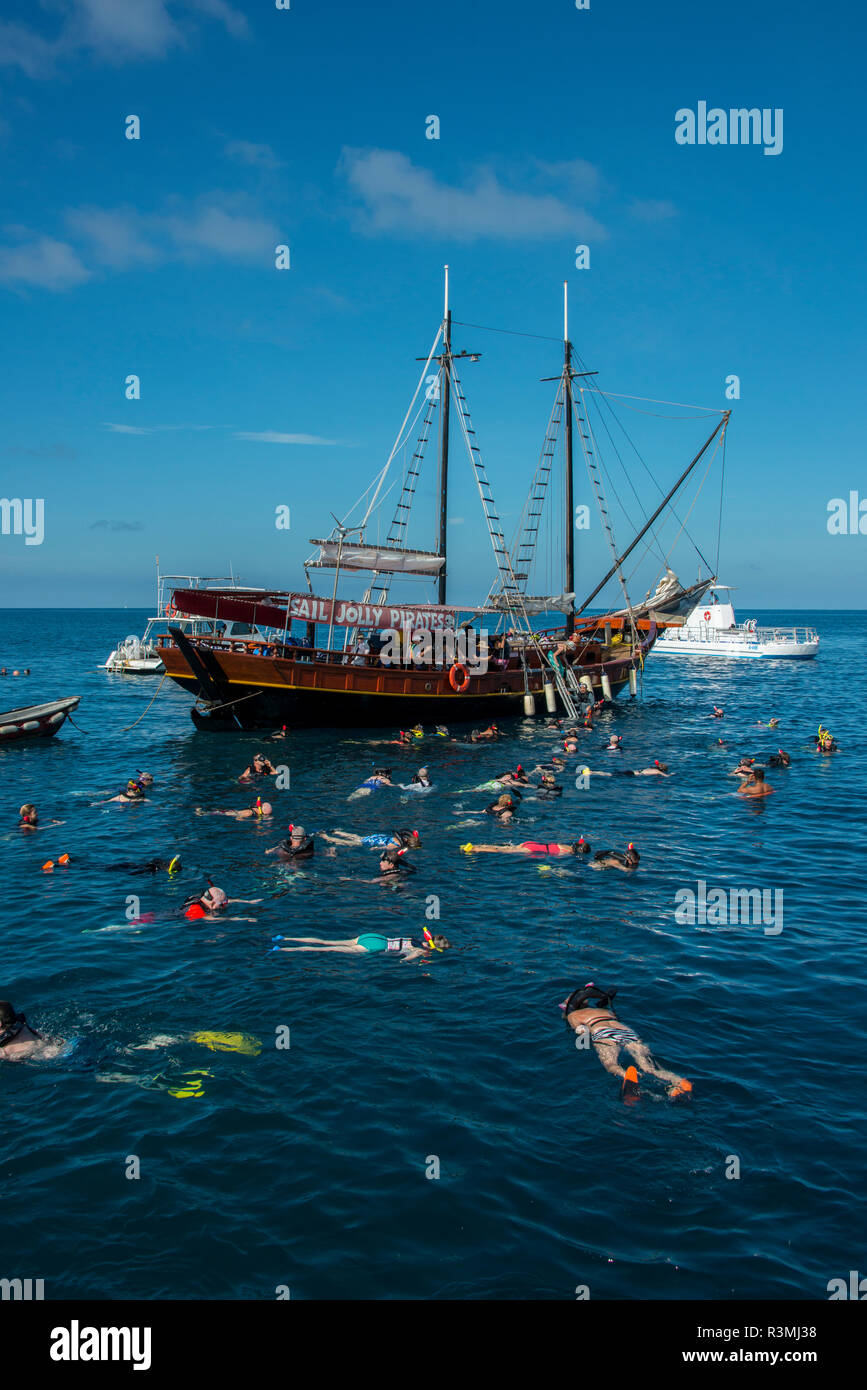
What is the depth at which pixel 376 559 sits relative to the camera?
1783 inches

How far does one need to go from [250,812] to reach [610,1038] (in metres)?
17.3

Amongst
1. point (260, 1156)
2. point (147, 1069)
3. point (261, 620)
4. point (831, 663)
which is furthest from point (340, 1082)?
point (831, 663)

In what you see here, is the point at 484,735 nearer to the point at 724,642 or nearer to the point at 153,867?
the point at 153,867

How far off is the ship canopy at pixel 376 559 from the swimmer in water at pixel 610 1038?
32.3 meters

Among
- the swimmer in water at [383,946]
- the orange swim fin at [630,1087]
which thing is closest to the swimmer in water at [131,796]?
the swimmer in water at [383,946]

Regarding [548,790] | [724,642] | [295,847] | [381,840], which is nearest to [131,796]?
[295,847]

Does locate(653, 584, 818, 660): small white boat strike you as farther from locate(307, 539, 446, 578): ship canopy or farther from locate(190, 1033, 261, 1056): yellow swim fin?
locate(190, 1033, 261, 1056): yellow swim fin

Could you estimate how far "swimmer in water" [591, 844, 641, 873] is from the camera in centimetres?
2202

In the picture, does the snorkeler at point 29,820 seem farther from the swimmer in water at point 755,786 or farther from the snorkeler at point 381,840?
the swimmer in water at point 755,786

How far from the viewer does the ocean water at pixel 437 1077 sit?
357 inches

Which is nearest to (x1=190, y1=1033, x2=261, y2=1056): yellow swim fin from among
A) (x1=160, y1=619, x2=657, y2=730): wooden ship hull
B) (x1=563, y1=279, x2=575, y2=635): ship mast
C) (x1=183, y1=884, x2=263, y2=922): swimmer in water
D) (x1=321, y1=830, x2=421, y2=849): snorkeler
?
(x1=183, y1=884, x2=263, y2=922): swimmer in water
